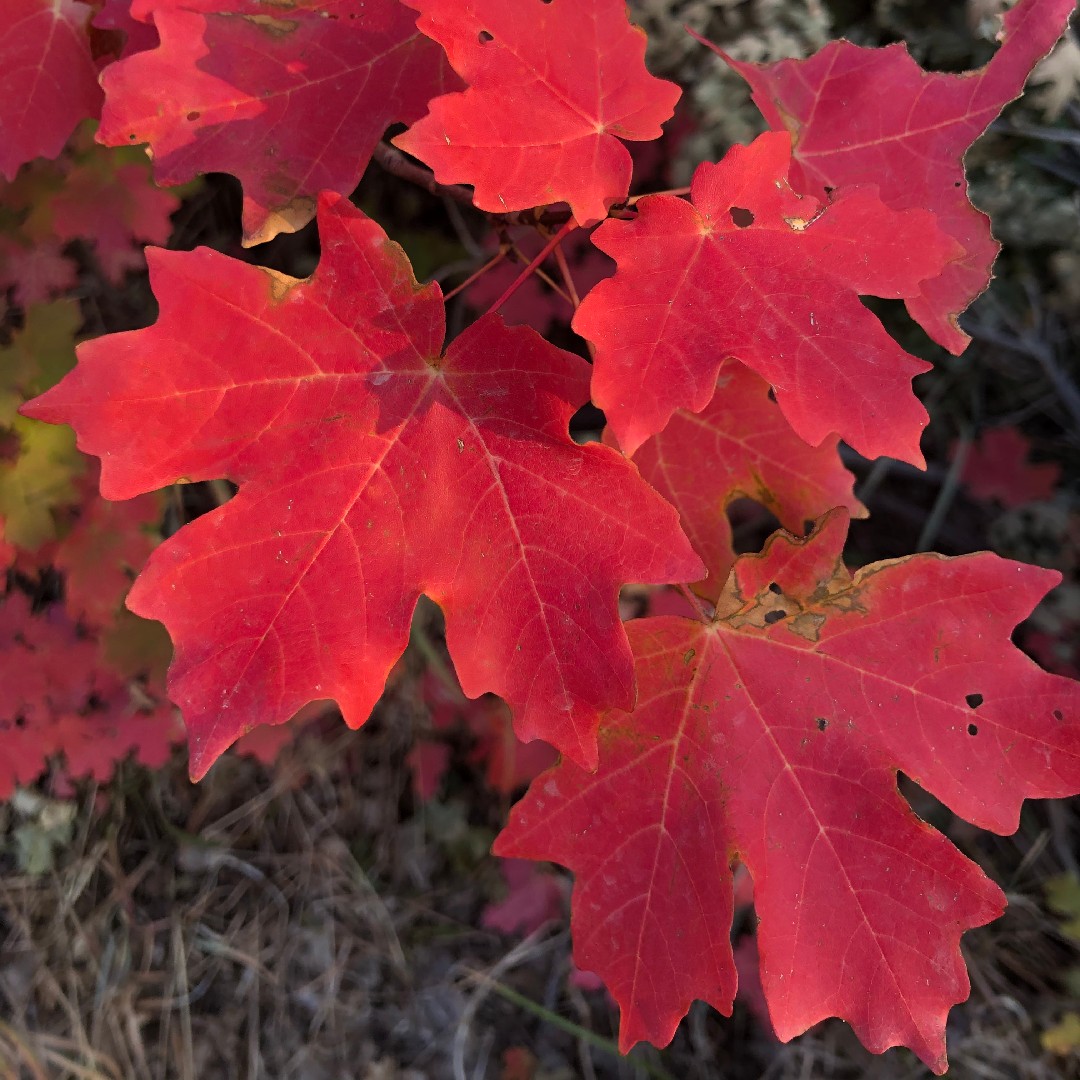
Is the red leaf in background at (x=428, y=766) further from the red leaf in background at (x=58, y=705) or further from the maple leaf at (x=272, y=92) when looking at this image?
the maple leaf at (x=272, y=92)

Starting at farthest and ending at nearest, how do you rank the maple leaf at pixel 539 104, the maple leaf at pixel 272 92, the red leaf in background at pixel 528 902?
the red leaf in background at pixel 528 902 → the maple leaf at pixel 272 92 → the maple leaf at pixel 539 104

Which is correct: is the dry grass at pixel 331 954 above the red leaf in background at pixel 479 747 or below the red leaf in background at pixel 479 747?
below

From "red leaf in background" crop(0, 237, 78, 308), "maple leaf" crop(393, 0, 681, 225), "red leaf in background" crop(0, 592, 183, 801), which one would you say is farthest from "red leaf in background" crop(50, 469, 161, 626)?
"maple leaf" crop(393, 0, 681, 225)

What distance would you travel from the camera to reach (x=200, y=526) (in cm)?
90

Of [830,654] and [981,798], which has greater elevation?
[830,654]

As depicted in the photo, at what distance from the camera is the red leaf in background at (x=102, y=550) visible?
1.64 metres

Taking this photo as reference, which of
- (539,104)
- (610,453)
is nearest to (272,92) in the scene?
(539,104)

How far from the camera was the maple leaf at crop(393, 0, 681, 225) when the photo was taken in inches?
32.4

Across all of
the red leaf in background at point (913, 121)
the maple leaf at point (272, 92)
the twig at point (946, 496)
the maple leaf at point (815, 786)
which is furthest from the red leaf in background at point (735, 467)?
the twig at point (946, 496)

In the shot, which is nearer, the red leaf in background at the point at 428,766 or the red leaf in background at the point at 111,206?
the red leaf in background at the point at 111,206

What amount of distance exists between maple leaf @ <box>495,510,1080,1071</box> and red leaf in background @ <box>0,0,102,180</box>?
1.05 metres

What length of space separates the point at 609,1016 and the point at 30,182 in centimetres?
225

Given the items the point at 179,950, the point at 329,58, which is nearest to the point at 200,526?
the point at 329,58

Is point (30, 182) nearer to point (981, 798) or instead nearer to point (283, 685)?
point (283, 685)
